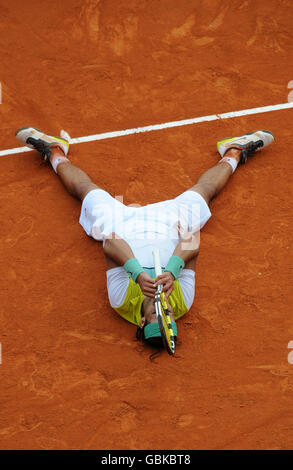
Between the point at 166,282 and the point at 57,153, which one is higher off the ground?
the point at 57,153

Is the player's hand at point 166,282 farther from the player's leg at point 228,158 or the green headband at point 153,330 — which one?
the player's leg at point 228,158

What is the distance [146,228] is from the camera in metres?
7.53

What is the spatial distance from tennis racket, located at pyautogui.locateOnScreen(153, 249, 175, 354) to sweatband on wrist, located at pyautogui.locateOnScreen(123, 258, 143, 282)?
0.18m

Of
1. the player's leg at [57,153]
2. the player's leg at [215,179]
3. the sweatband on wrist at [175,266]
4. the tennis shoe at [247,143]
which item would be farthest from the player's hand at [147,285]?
the tennis shoe at [247,143]

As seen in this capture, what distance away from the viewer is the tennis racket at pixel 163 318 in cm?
642

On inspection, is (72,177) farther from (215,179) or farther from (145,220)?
(215,179)

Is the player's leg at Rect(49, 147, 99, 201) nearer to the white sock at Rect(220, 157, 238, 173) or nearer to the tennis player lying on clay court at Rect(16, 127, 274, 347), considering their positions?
the tennis player lying on clay court at Rect(16, 127, 274, 347)

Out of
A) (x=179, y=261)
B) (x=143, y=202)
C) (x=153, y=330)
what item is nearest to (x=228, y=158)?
(x=143, y=202)

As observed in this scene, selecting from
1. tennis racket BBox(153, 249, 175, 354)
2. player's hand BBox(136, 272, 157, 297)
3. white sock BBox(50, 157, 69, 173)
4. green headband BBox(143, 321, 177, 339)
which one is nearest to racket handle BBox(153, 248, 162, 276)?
tennis racket BBox(153, 249, 175, 354)

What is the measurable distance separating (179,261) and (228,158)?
1.94m

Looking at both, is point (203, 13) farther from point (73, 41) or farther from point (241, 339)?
point (241, 339)

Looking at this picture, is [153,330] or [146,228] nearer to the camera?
[153,330]

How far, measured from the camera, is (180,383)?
6777mm

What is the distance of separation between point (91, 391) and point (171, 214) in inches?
82.4
